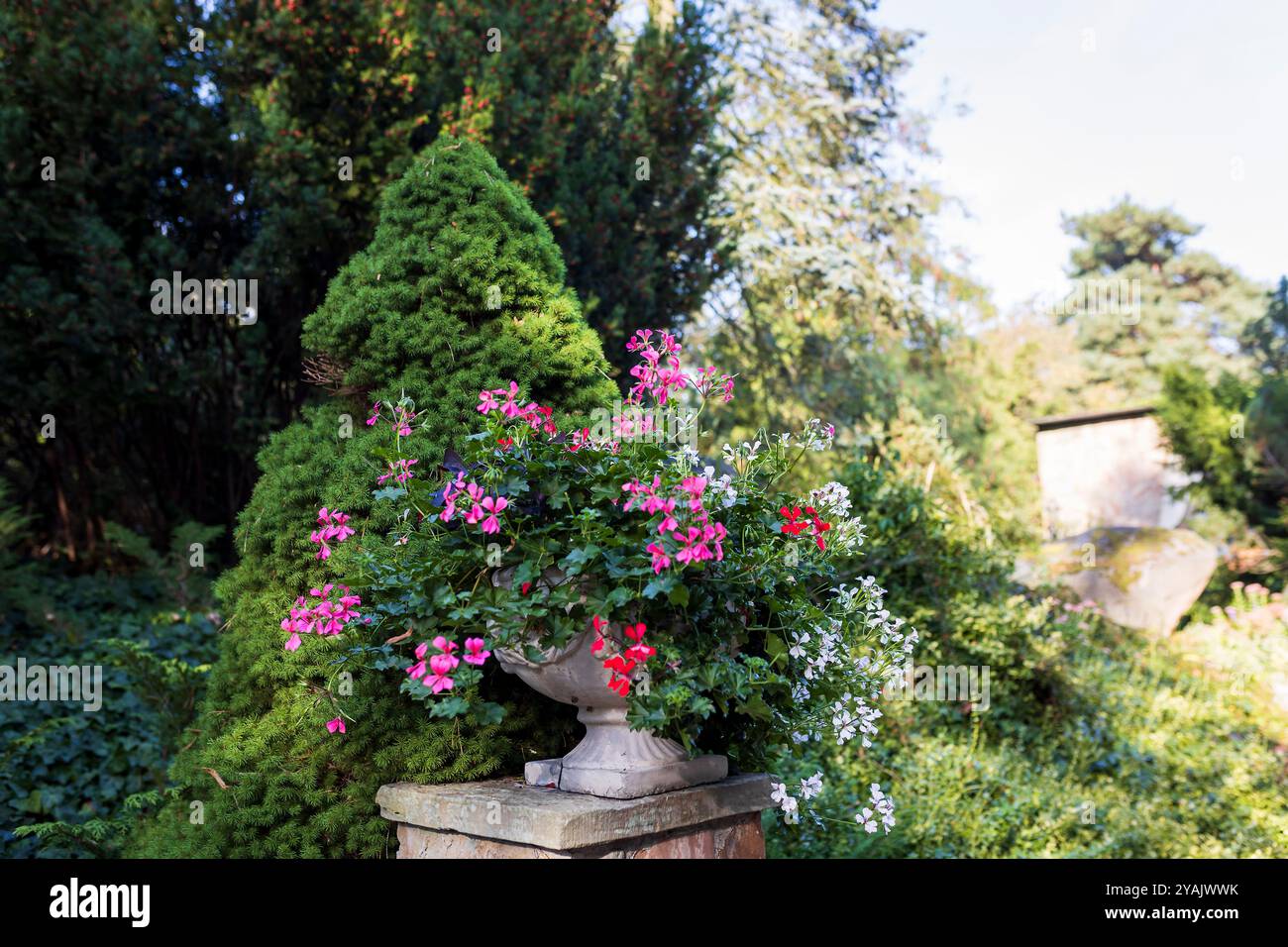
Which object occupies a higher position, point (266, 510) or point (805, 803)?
point (266, 510)

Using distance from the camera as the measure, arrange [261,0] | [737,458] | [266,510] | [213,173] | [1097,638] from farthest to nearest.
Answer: [1097,638] < [213,173] < [261,0] < [266,510] < [737,458]

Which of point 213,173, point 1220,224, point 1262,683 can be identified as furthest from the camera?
point 1220,224

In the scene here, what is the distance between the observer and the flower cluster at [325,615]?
215 cm

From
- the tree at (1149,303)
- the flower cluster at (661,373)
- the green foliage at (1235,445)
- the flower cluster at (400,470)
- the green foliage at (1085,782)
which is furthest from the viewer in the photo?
the tree at (1149,303)

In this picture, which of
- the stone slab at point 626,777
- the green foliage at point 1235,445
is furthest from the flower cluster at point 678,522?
the green foliage at point 1235,445

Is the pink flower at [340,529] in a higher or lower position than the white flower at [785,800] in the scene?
higher

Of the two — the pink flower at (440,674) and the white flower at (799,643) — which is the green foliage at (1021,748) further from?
the pink flower at (440,674)

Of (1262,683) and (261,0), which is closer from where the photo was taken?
(261,0)

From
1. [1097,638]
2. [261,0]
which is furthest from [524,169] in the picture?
[1097,638]

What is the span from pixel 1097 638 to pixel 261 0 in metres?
8.07

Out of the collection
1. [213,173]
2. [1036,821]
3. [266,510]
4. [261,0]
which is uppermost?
[261,0]

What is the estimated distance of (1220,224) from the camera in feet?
81.7

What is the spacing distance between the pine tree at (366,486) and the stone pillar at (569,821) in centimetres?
12
